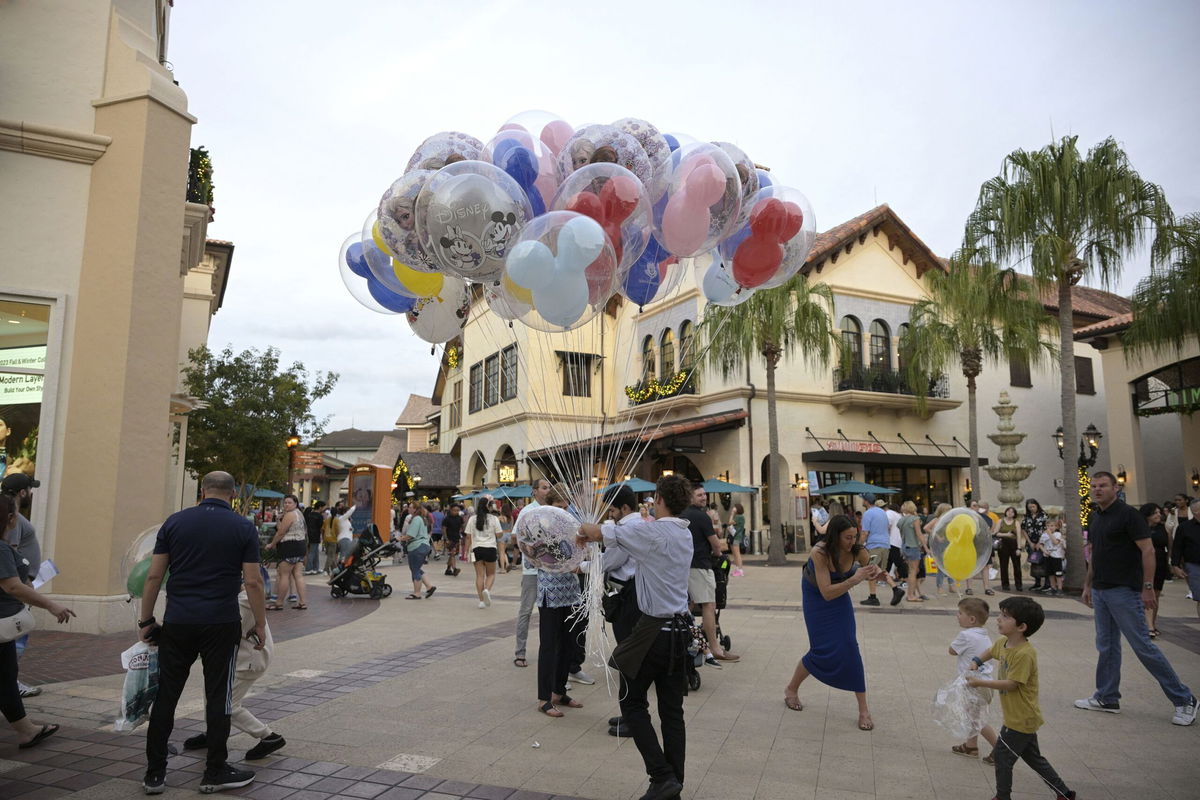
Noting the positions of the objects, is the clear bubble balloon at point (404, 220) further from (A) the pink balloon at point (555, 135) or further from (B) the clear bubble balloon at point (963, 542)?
(B) the clear bubble balloon at point (963, 542)

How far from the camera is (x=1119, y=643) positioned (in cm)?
596

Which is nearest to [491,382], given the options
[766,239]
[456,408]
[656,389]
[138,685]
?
[456,408]

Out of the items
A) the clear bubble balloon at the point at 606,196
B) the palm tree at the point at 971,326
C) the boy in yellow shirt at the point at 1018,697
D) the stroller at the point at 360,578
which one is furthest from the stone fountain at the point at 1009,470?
the clear bubble balloon at the point at 606,196

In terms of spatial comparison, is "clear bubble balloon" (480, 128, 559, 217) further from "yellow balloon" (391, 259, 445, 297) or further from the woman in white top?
the woman in white top

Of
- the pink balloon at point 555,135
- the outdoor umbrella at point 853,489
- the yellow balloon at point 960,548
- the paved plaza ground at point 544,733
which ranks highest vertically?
the pink balloon at point 555,135

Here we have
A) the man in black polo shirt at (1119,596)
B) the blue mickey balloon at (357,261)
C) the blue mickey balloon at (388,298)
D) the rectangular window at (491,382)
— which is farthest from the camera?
the rectangular window at (491,382)

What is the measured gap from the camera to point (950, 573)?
6.00 metres

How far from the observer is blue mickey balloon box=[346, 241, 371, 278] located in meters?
7.16

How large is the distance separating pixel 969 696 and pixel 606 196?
414 cm

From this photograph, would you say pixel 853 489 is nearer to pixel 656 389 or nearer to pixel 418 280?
pixel 656 389

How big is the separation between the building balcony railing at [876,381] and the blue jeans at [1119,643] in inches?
767

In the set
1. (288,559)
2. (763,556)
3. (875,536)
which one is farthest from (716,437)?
(288,559)

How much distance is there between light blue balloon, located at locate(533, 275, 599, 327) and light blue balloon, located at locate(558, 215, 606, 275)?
0.13m

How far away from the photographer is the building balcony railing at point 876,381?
2541cm
